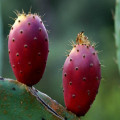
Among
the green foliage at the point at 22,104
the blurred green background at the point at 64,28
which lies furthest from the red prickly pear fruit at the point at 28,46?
the blurred green background at the point at 64,28

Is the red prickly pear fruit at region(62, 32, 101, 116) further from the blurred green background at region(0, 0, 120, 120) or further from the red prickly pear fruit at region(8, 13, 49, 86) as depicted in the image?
the blurred green background at region(0, 0, 120, 120)

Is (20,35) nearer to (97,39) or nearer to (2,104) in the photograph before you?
(2,104)

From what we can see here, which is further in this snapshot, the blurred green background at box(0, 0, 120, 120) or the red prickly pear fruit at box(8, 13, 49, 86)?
the blurred green background at box(0, 0, 120, 120)

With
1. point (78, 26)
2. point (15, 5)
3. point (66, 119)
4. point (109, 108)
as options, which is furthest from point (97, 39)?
point (66, 119)

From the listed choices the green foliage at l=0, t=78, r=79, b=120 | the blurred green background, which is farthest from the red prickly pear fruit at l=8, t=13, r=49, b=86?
the blurred green background

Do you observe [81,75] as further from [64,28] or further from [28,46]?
[64,28]

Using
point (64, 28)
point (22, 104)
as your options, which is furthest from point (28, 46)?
point (64, 28)
